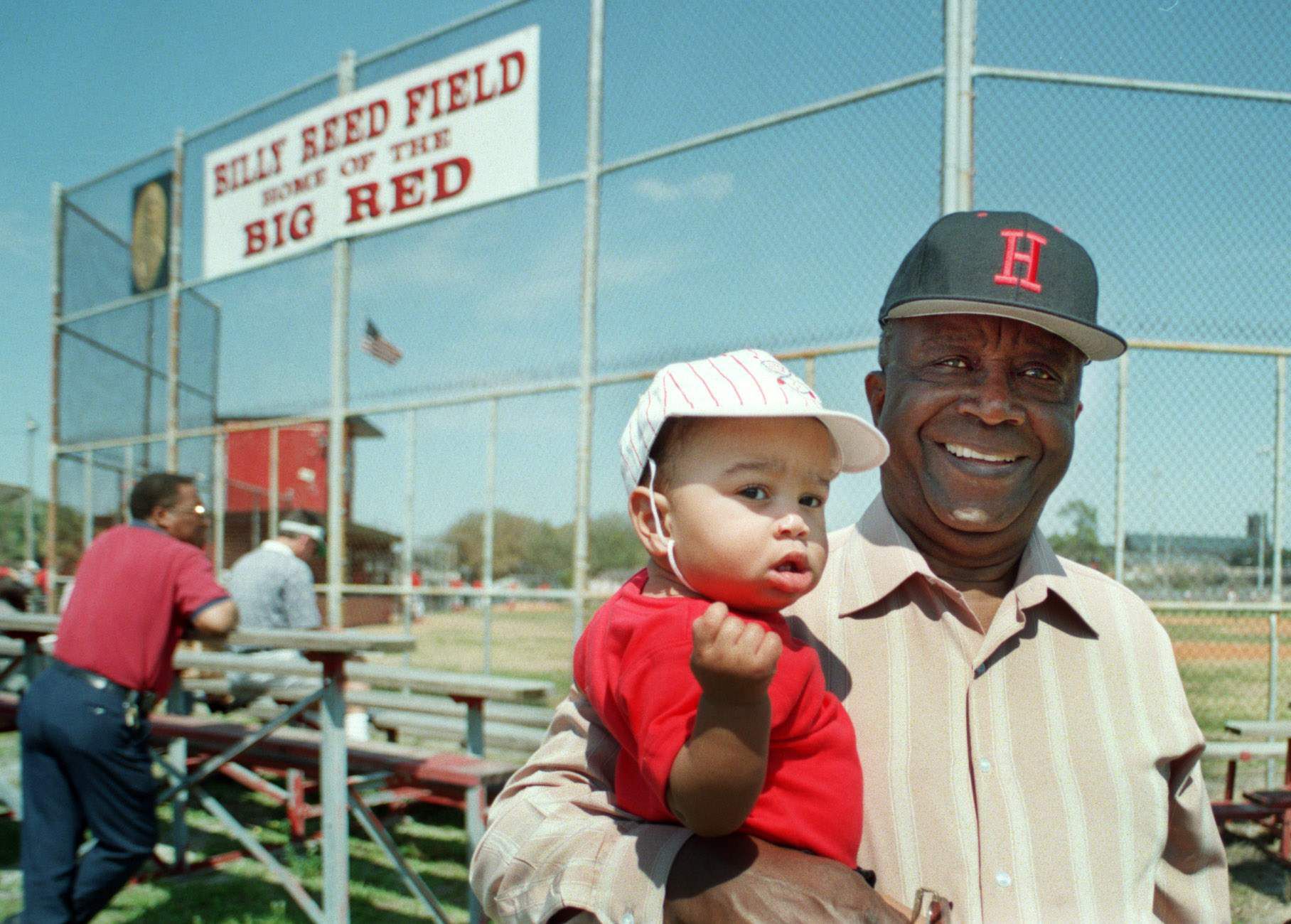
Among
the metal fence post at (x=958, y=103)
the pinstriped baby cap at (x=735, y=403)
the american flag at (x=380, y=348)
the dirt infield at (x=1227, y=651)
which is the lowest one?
the dirt infield at (x=1227, y=651)

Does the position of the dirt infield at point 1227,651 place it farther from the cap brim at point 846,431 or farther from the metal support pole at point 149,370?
the metal support pole at point 149,370

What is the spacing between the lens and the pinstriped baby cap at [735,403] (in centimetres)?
132

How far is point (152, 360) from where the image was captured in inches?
379

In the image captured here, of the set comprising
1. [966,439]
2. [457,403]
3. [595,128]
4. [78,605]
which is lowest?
[78,605]

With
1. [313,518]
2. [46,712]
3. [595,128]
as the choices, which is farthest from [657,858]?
[313,518]

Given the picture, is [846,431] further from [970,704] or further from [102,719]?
[102,719]

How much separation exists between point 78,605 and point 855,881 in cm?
374

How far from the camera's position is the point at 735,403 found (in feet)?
4.31

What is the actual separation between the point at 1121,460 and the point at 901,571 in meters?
4.03

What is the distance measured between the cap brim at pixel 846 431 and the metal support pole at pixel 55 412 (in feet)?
33.8

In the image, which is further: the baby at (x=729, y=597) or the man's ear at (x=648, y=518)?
the man's ear at (x=648, y=518)

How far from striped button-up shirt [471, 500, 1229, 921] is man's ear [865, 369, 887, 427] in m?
0.26

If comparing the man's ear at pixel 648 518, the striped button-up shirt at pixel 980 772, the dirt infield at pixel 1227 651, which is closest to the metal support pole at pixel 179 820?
the striped button-up shirt at pixel 980 772

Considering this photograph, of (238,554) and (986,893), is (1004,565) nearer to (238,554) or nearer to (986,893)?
(986,893)
